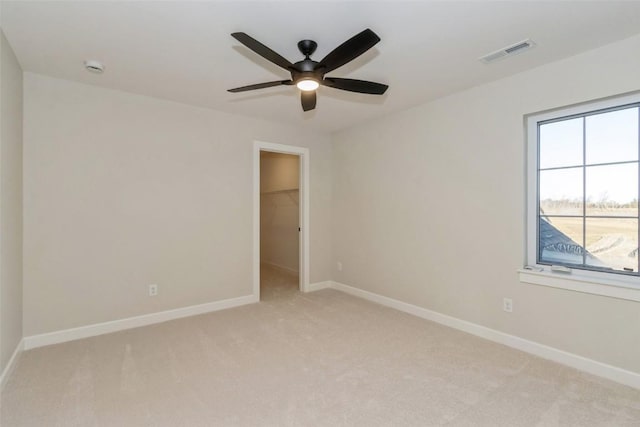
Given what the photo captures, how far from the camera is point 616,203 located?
2336mm

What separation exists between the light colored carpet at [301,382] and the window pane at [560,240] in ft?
2.84

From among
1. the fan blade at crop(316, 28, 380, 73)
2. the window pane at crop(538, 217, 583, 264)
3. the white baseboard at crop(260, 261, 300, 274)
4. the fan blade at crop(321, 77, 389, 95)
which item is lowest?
the white baseboard at crop(260, 261, 300, 274)

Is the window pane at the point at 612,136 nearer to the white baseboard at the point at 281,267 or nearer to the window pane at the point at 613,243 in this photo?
the window pane at the point at 613,243

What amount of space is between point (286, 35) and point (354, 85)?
1.92 feet

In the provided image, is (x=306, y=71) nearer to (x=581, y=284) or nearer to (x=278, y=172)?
(x=581, y=284)

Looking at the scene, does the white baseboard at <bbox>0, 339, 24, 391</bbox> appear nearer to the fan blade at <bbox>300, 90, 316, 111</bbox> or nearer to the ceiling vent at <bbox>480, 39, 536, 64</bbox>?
the fan blade at <bbox>300, 90, 316, 111</bbox>

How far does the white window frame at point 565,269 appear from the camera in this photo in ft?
7.38

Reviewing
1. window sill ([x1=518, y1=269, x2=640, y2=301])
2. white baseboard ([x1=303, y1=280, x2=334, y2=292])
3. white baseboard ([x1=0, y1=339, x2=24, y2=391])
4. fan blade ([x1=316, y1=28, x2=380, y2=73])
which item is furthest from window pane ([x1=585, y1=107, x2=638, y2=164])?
white baseboard ([x1=0, y1=339, x2=24, y2=391])

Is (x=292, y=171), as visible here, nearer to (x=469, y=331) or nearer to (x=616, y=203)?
(x=469, y=331)

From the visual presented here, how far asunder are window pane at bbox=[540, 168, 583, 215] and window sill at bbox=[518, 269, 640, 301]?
0.54 metres

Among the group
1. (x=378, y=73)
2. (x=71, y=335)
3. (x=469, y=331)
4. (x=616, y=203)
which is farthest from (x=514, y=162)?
(x=71, y=335)

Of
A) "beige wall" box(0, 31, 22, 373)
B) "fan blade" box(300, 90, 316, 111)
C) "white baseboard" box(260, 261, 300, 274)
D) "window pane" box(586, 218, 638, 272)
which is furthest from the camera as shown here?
"white baseboard" box(260, 261, 300, 274)

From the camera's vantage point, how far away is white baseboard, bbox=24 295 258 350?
111 inches

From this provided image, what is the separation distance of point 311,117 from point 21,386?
145 inches
